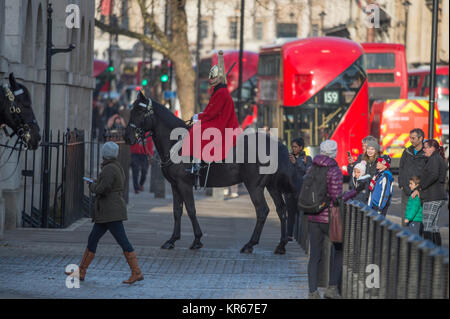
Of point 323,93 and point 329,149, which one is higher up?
point 323,93

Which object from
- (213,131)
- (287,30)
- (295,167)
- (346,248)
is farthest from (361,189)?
(287,30)

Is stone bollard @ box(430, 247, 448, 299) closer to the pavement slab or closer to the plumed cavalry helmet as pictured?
the pavement slab

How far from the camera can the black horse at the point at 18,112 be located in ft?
41.0

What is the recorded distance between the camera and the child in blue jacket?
510 inches

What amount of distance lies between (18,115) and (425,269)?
6.63 metres

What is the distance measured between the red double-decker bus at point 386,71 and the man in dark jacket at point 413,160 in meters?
23.3

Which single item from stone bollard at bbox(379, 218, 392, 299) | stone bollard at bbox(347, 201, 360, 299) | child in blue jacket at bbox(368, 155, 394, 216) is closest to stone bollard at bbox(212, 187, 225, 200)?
child in blue jacket at bbox(368, 155, 394, 216)

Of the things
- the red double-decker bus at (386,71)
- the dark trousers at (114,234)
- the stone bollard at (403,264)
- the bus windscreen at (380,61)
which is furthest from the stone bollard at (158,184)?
the stone bollard at (403,264)

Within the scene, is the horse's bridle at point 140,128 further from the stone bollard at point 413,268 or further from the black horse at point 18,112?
the stone bollard at point 413,268

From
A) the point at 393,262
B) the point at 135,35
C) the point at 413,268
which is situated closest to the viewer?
the point at 413,268

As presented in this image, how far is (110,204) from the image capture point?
38.1 ft

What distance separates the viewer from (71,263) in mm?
13125

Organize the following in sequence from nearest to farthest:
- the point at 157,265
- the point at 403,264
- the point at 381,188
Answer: the point at 403,264 → the point at 381,188 → the point at 157,265

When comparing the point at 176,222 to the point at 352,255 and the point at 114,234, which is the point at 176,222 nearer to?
the point at 114,234
